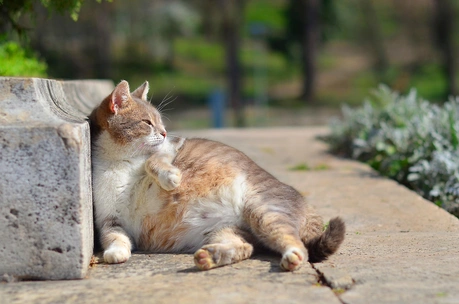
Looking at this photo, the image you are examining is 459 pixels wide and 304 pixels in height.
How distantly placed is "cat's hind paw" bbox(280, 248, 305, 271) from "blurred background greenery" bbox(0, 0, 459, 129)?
15.5 m

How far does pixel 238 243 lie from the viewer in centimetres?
327

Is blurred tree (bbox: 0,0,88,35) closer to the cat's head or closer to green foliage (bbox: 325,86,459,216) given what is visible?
the cat's head

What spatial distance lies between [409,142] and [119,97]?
3541 millimetres

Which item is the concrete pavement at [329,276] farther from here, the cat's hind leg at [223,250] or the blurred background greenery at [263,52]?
the blurred background greenery at [263,52]

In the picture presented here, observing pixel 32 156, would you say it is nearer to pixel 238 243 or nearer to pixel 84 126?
pixel 84 126

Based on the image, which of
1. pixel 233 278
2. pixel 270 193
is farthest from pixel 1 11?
pixel 233 278

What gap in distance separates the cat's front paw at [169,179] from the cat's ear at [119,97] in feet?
1.74

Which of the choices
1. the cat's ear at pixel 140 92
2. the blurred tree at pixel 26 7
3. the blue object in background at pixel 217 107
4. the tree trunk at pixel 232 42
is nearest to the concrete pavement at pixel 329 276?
the cat's ear at pixel 140 92

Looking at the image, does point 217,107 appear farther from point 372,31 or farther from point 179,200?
point 372,31

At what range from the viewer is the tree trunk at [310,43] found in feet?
80.3

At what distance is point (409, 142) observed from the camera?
6184 mm

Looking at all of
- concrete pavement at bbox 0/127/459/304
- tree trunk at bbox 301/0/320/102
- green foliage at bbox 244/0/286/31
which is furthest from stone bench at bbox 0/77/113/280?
green foliage at bbox 244/0/286/31

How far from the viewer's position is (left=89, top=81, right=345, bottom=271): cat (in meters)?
3.31

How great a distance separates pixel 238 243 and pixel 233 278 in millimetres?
366
